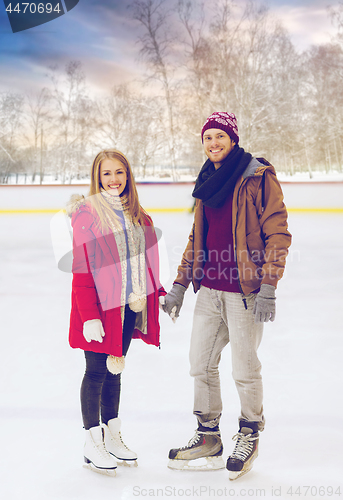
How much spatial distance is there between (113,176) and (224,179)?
323mm

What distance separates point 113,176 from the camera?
1.31 meters

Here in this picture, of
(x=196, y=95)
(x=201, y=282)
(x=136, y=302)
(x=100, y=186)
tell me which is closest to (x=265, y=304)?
(x=201, y=282)

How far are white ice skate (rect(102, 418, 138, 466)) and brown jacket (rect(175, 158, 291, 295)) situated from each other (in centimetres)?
61

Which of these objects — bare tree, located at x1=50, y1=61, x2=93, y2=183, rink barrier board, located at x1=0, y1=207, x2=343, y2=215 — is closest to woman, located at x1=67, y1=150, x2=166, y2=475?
rink barrier board, located at x1=0, y1=207, x2=343, y2=215

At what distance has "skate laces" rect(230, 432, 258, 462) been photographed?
1.39 metres

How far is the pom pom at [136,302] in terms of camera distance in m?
1.35

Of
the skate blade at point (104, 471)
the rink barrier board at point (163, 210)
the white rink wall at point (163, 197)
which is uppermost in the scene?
the white rink wall at point (163, 197)

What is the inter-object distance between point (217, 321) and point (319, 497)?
57 centimetres

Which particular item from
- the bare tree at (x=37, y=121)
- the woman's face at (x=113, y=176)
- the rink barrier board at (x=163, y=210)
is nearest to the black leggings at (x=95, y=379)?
the woman's face at (x=113, y=176)

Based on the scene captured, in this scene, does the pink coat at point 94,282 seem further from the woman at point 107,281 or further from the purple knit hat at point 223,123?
the purple knit hat at point 223,123

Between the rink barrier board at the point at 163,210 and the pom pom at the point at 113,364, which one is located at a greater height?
the rink barrier board at the point at 163,210

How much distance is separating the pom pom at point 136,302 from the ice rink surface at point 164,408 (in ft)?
1.65

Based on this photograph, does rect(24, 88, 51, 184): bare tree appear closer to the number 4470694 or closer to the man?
the number 4470694

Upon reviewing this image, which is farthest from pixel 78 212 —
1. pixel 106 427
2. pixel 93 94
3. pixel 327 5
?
pixel 327 5
